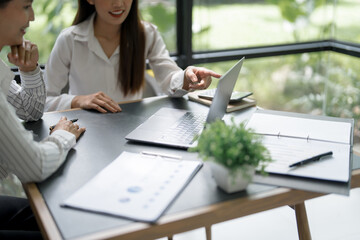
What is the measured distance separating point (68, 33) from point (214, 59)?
124cm

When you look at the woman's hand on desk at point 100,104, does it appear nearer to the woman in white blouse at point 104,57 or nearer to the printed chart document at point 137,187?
the woman in white blouse at point 104,57

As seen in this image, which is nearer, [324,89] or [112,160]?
[112,160]

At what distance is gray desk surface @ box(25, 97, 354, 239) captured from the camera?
0.91 metres

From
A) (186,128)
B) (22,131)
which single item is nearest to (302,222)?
(186,128)

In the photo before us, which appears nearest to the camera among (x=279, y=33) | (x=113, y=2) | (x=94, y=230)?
(x=94, y=230)

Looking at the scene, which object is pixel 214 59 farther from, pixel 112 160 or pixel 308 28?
pixel 112 160

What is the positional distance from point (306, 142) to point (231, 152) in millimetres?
446

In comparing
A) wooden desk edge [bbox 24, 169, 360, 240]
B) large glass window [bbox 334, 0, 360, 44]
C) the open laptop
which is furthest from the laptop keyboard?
large glass window [bbox 334, 0, 360, 44]

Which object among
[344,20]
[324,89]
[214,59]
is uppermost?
[344,20]

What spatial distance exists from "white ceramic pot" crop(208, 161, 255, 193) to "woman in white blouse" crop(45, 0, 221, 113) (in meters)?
0.96

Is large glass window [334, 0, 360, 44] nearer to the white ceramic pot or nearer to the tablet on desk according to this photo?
the tablet on desk

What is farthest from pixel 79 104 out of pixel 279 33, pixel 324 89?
pixel 324 89

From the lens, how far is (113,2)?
1.88 metres

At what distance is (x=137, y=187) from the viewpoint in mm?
1015
